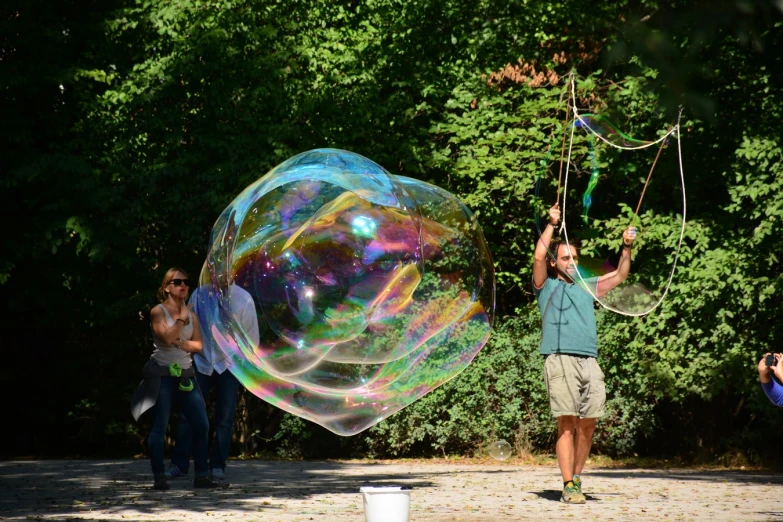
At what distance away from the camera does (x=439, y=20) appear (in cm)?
1492

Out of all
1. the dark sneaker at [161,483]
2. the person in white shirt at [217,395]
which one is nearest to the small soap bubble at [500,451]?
the person in white shirt at [217,395]

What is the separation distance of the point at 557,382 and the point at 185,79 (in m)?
9.23

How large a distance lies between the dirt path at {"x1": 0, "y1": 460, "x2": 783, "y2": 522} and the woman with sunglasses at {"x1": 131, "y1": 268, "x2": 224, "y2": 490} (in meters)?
0.49

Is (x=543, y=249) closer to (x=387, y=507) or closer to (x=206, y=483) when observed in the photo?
(x=387, y=507)

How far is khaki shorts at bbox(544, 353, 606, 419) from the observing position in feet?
25.0

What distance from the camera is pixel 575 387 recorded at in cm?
762

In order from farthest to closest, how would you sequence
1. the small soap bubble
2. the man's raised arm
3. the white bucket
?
the small soap bubble < the man's raised arm < the white bucket

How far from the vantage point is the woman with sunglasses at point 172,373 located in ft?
27.9

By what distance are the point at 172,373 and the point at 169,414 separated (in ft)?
1.35

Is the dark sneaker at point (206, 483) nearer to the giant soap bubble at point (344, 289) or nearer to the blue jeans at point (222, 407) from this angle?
the blue jeans at point (222, 407)

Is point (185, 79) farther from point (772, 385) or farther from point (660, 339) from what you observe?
point (772, 385)

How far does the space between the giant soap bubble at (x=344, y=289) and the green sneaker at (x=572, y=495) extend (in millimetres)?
1248

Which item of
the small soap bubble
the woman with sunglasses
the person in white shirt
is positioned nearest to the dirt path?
the person in white shirt

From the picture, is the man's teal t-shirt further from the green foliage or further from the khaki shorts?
the green foliage
